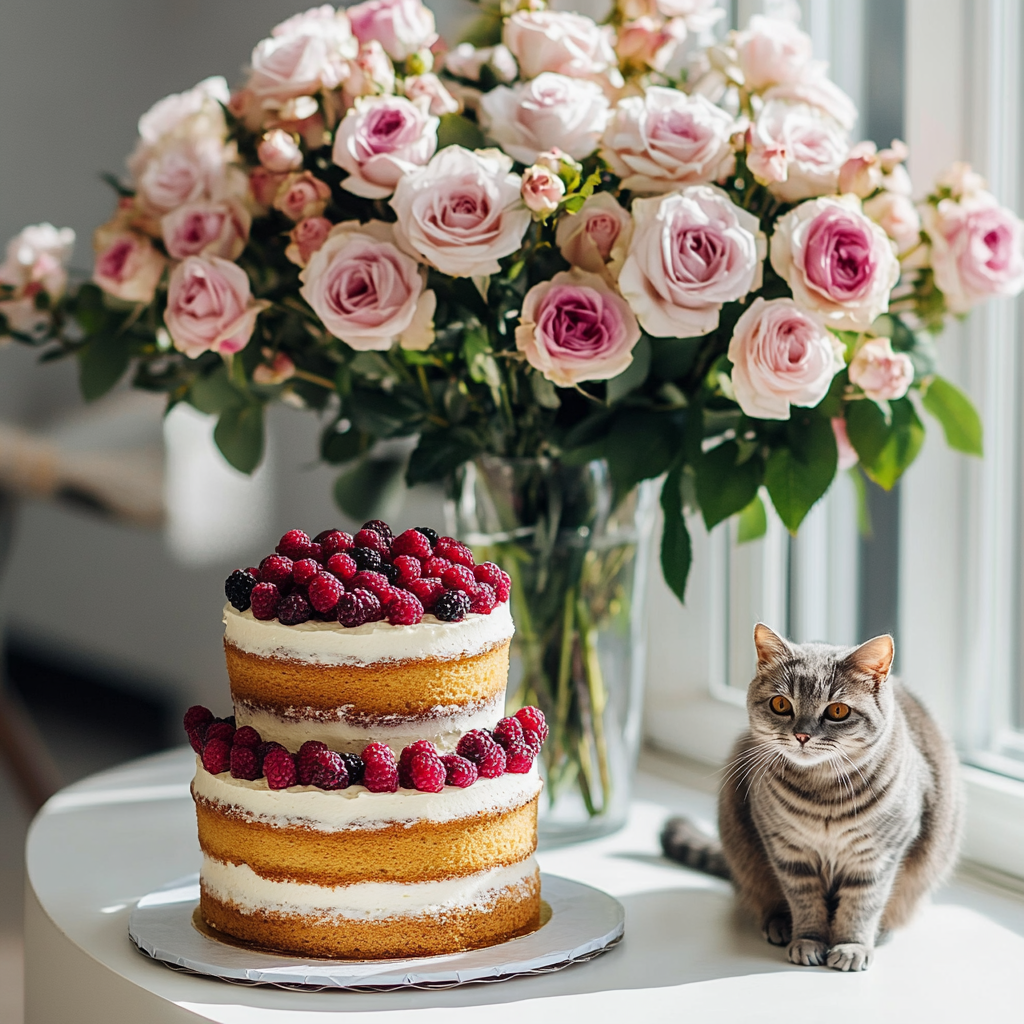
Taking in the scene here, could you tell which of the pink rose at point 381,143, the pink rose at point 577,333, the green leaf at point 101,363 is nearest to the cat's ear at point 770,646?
the pink rose at point 577,333

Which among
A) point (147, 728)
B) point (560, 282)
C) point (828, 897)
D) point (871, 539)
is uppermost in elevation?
point (560, 282)

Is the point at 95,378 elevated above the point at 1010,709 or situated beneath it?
elevated above

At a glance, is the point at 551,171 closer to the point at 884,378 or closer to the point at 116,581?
the point at 884,378

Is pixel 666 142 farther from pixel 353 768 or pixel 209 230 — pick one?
pixel 353 768

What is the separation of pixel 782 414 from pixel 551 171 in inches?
10.1

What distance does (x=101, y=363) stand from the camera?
1.21 metres

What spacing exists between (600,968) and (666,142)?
24.6 inches

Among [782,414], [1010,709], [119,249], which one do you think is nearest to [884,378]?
[782,414]

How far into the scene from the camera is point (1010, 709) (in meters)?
1.28

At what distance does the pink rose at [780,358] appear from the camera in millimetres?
900

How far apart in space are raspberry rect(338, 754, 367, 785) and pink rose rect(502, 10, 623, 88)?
2.00 feet

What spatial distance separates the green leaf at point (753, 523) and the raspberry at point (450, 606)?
1.35 ft

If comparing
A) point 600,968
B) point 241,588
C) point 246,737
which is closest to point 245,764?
point 246,737

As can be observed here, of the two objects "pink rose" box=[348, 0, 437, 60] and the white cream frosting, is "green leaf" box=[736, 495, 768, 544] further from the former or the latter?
"pink rose" box=[348, 0, 437, 60]
